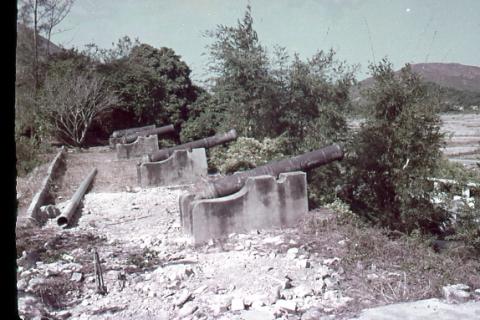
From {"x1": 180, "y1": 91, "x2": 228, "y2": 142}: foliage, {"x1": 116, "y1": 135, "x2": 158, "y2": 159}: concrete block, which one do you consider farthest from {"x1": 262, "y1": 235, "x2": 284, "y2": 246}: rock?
{"x1": 180, "y1": 91, "x2": 228, "y2": 142}: foliage

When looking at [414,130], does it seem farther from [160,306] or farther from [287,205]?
[160,306]

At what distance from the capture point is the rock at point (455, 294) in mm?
4570

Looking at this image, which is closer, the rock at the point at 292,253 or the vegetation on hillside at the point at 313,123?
the rock at the point at 292,253

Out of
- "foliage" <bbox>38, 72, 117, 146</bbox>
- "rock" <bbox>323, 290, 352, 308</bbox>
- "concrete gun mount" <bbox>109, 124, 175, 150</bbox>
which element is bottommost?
"rock" <bbox>323, 290, 352, 308</bbox>

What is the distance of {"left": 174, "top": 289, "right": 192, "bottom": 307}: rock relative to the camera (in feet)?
16.1

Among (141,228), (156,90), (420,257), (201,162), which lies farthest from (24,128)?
(420,257)

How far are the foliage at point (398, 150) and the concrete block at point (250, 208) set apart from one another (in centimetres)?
557

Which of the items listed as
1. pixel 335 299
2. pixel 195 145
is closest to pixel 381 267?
pixel 335 299

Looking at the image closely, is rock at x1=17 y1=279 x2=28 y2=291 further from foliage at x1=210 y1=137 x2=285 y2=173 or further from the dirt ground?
foliage at x1=210 y1=137 x2=285 y2=173

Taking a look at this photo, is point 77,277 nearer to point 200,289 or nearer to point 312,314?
point 200,289

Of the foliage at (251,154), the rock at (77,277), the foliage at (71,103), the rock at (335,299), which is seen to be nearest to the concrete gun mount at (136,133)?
the foliage at (71,103)

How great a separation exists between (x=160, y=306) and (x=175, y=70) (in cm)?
2357

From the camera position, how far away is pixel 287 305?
4.66m

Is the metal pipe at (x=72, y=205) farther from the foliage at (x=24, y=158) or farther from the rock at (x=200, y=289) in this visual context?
the rock at (x=200, y=289)
